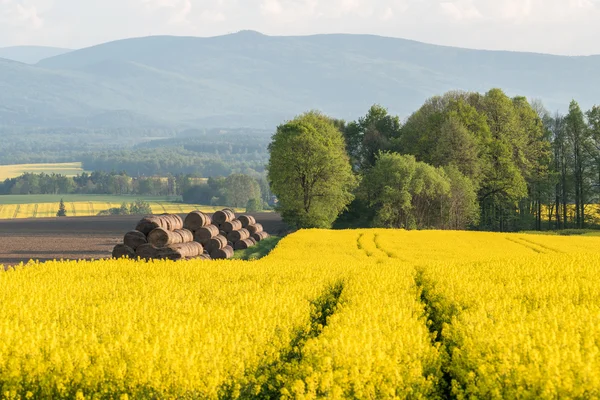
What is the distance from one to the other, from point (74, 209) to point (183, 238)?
114642 millimetres

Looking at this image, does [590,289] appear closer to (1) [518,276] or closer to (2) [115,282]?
(1) [518,276]

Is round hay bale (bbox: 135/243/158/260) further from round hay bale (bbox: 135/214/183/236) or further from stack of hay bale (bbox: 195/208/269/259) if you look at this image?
stack of hay bale (bbox: 195/208/269/259)

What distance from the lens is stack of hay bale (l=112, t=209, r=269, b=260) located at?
43875 millimetres

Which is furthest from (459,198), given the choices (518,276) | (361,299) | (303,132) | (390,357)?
(390,357)

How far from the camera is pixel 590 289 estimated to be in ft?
59.5

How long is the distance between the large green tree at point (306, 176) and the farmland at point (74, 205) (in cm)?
7912

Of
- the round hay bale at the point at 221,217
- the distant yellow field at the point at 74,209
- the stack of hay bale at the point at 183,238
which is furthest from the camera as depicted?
the distant yellow field at the point at 74,209

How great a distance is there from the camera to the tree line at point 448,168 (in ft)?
255

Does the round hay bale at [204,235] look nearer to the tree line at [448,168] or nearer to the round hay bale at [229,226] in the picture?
the round hay bale at [229,226]

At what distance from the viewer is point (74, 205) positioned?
6358 inches

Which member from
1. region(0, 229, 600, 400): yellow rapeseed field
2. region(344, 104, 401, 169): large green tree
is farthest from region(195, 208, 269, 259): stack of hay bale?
region(344, 104, 401, 169): large green tree

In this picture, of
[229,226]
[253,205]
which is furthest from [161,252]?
[253,205]

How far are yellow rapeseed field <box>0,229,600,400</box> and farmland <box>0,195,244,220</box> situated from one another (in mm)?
130725

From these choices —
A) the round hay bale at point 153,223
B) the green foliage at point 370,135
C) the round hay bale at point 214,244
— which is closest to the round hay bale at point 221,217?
the round hay bale at point 214,244
